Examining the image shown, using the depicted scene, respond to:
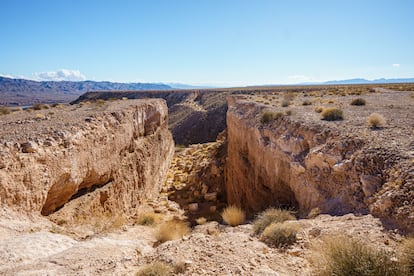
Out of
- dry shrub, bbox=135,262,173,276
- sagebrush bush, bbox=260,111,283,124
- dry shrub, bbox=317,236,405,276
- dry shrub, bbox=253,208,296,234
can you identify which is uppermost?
sagebrush bush, bbox=260,111,283,124

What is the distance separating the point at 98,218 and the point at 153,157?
7.22 meters

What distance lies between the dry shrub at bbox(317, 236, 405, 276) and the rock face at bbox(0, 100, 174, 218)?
626cm

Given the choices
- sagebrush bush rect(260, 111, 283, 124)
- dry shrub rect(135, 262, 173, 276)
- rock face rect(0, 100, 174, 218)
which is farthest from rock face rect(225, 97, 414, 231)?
rock face rect(0, 100, 174, 218)

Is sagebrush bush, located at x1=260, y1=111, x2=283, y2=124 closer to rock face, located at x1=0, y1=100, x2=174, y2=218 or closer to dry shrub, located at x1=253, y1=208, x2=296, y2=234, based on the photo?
rock face, located at x1=0, y1=100, x2=174, y2=218

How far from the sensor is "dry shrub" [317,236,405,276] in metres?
2.93

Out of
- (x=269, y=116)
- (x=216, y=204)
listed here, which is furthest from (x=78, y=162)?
(x=216, y=204)

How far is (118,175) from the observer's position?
11172 millimetres

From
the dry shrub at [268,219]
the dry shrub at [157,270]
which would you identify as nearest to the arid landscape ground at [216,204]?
the dry shrub at [157,270]

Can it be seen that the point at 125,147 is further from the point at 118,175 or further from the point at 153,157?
the point at 153,157

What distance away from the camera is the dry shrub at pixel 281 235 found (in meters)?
4.65

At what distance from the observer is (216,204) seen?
49.4 ft

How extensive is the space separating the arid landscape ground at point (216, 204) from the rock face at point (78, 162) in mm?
36

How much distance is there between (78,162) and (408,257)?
314 inches

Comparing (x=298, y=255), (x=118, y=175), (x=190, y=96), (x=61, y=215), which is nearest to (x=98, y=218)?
(x=61, y=215)
